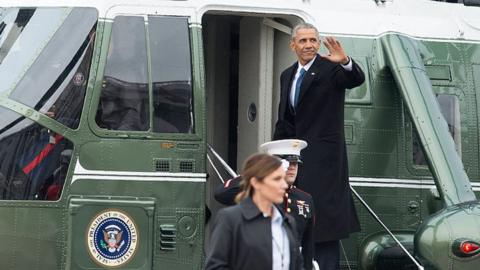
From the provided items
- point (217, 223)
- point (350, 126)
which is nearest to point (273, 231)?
point (217, 223)

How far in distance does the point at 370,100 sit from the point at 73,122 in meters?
2.57

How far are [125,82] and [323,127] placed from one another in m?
1.63

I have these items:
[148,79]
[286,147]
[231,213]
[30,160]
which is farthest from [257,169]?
[30,160]

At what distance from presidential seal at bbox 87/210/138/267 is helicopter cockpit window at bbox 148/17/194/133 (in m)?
0.79

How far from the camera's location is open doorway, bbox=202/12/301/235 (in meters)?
7.99

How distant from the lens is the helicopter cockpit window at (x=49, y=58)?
704 centimetres

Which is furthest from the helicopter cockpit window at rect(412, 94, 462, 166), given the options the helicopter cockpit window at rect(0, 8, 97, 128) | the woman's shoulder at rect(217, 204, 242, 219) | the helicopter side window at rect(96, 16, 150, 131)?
the woman's shoulder at rect(217, 204, 242, 219)

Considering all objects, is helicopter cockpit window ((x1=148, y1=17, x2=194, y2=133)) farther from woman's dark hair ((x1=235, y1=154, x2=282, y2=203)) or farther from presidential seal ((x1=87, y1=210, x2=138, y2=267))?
woman's dark hair ((x1=235, y1=154, x2=282, y2=203))

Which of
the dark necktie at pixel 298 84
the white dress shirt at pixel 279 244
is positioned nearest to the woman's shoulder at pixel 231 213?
the white dress shirt at pixel 279 244

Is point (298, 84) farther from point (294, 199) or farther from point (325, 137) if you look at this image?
point (294, 199)

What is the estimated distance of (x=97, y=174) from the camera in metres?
7.02

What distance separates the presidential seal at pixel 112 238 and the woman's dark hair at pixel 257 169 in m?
2.51

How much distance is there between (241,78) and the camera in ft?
27.5

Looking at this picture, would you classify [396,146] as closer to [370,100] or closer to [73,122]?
[370,100]
